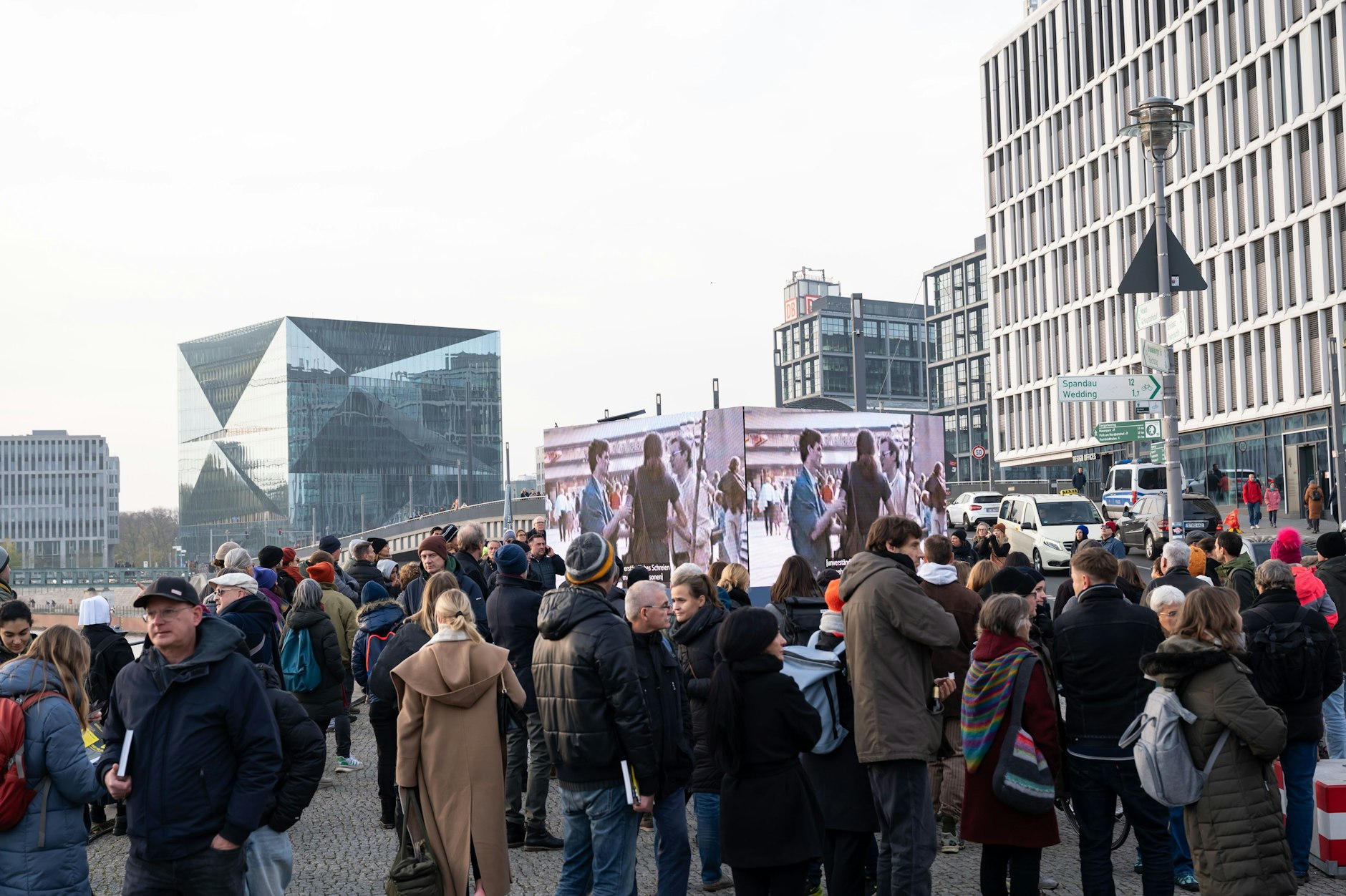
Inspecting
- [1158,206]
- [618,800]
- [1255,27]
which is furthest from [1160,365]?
[1255,27]

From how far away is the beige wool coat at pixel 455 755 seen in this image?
20.1 feet

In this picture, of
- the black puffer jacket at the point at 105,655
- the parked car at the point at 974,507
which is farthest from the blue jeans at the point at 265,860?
the parked car at the point at 974,507

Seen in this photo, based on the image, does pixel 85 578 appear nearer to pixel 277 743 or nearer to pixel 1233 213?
pixel 1233 213

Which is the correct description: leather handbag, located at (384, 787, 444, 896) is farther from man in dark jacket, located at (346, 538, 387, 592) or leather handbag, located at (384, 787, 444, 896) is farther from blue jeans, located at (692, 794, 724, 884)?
man in dark jacket, located at (346, 538, 387, 592)

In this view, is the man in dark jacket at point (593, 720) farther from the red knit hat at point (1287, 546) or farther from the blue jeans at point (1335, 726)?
the blue jeans at point (1335, 726)

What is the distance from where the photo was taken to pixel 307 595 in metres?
9.66

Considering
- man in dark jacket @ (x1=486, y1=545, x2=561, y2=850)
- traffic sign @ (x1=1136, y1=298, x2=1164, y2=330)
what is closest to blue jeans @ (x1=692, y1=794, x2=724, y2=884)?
Answer: man in dark jacket @ (x1=486, y1=545, x2=561, y2=850)

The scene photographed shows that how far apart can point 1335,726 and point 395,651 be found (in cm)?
586

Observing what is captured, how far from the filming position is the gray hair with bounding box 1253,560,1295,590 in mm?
7336

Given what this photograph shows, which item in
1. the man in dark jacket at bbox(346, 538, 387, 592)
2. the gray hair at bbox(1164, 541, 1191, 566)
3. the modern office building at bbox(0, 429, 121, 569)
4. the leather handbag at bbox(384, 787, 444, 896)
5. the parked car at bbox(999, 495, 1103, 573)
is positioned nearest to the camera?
the leather handbag at bbox(384, 787, 444, 896)

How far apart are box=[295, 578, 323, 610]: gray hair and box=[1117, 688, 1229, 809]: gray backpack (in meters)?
6.01

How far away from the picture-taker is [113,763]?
16.0ft

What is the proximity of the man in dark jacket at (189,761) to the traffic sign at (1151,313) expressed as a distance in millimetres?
11410

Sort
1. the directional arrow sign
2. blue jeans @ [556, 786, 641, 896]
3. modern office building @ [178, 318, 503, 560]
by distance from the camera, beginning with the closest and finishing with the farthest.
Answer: blue jeans @ [556, 786, 641, 896] → the directional arrow sign → modern office building @ [178, 318, 503, 560]
